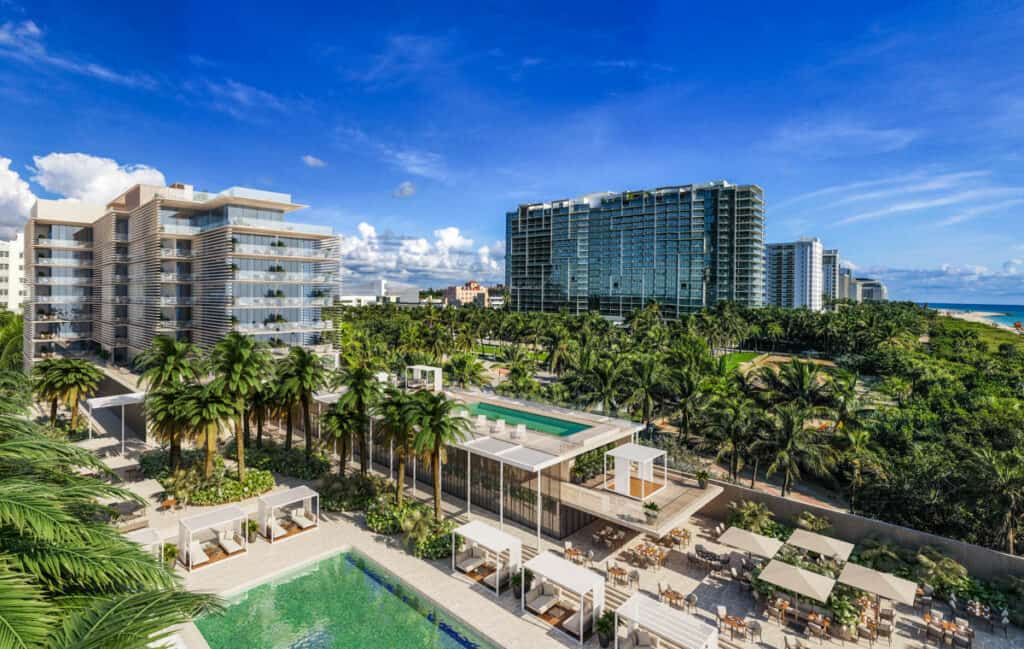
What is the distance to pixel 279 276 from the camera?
44.0m

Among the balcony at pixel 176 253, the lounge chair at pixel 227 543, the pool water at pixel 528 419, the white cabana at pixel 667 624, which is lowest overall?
the lounge chair at pixel 227 543

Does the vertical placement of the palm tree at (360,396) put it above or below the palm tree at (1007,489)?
above

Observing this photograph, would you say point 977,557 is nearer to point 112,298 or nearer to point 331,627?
point 331,627

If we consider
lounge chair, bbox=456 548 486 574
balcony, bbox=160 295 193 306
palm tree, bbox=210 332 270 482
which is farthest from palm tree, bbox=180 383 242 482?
balcony, bbox=160 295 193 306

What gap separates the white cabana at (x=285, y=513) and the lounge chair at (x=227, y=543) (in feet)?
4.14

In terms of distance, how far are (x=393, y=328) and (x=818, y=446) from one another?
2494 inches

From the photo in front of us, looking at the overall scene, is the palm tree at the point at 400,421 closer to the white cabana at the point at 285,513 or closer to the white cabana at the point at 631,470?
the white cabana at the point at 285,513

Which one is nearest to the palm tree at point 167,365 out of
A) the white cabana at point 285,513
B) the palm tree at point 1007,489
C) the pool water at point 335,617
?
the white cabana at point 285,513

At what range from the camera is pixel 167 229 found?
1764 inches

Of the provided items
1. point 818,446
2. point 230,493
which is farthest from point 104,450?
point 818,446

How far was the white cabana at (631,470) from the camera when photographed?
22.7 m

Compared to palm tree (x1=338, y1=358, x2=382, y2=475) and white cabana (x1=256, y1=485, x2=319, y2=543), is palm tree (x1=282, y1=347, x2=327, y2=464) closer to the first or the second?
palm tree (x1=338, y1=358, x2=382, y2=475)

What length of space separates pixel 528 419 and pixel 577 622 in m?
12.6

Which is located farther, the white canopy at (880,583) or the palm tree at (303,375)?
the palm tree at (303,375)
